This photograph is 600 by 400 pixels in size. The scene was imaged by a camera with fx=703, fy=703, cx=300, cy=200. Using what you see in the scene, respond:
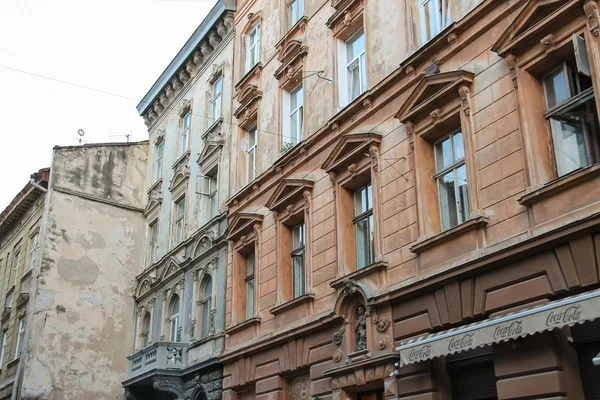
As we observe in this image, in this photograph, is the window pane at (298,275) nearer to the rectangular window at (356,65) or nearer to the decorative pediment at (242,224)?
the decorative pediment at (242,224)

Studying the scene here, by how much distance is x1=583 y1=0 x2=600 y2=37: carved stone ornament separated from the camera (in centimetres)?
922

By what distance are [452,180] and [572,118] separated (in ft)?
8.36

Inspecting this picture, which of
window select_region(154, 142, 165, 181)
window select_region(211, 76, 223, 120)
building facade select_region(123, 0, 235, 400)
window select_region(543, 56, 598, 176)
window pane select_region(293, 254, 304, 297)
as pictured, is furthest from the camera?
window select_region(154, 142, 165, 181)

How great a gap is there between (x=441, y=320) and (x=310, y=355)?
13.8 feet

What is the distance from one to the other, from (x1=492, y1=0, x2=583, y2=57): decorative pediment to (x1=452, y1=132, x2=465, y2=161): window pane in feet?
5.55

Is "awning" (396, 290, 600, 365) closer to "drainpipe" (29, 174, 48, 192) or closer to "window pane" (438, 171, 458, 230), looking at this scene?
"window pane" (438, 171, 458, 230)

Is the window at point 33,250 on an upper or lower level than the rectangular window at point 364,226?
upper

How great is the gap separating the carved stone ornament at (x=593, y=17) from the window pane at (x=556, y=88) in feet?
2.89

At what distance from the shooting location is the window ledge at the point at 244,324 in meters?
16.8

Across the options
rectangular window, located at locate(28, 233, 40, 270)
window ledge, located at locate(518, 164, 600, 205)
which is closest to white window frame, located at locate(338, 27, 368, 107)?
window ledge, located at locate(518, 164, 600, 205)

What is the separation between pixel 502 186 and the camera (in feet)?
34.0

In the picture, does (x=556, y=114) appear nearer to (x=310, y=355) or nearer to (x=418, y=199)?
(x=418, y=199)

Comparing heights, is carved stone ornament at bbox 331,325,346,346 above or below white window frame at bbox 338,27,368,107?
below


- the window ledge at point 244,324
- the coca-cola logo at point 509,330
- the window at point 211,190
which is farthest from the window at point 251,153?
the coca-cola logo at point 509,330
